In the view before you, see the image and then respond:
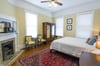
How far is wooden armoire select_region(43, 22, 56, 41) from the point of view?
19.6 feet

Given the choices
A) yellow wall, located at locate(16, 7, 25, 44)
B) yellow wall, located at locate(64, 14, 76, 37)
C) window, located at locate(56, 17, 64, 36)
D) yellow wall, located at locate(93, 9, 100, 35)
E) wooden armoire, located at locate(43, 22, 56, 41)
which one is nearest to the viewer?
yellow wall, located at locate(16, 7, 25, 44)

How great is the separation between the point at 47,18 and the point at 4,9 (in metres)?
3.87

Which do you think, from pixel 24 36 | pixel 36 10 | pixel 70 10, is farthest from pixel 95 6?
pixel 24 36

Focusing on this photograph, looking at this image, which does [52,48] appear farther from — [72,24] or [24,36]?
[72,24]

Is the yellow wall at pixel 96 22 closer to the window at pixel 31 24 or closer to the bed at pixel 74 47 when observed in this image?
the bed at pixel 74 47

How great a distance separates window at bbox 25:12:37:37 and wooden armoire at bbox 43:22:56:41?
80 cm

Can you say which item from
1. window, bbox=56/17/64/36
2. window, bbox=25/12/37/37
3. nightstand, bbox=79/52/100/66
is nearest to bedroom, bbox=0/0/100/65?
window, bbox=25/12/37/37

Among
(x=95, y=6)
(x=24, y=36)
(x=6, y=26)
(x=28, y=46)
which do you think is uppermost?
(x=95, y=6)

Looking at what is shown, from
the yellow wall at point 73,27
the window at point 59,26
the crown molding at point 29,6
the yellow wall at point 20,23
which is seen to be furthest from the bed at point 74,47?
the window at point 59,26

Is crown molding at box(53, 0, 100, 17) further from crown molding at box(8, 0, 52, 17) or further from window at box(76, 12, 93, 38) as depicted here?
crown molding at box(8, 0, 52, 17)

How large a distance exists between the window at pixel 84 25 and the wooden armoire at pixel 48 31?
206cm

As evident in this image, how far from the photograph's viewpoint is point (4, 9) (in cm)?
317

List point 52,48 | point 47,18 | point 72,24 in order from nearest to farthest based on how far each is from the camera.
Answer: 1. point 52,48
2. point 72,24
3. point 47,18

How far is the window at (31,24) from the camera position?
5.02 metres
